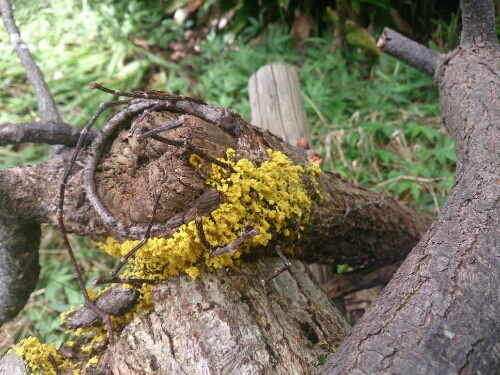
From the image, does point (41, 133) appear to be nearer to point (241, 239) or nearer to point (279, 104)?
point (241, 239)

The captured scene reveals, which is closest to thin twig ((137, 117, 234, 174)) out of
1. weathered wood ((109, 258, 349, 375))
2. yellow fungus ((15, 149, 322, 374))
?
yellow fungus ((15, 149, 322, 374))

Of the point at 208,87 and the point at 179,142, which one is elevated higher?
the point at 179,142

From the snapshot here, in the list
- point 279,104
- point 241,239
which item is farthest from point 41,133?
point 279,104

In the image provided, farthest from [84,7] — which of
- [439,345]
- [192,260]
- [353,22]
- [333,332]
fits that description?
[439,345]

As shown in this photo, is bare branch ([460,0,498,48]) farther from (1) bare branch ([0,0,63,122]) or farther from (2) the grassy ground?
(1) bare branch ([0,0,63,122])

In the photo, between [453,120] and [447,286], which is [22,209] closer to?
[447,286]

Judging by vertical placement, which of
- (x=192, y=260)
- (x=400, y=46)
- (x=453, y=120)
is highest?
(x=400, y=46)

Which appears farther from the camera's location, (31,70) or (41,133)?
(31,70)
